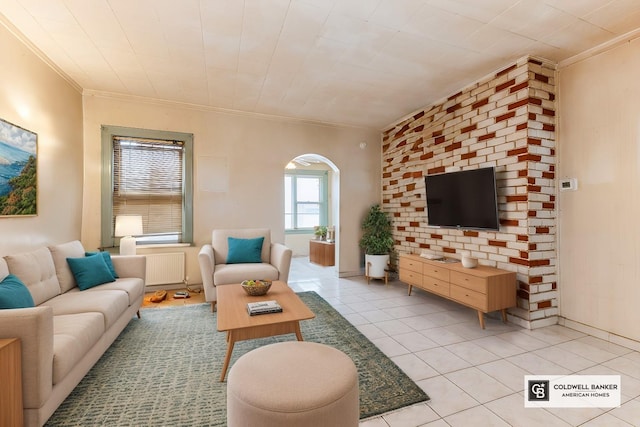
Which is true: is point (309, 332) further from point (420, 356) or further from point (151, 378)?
point (151, 378)

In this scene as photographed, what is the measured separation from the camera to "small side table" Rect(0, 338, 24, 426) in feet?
4.50

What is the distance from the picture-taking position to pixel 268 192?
188 inches

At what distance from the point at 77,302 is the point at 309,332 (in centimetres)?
194

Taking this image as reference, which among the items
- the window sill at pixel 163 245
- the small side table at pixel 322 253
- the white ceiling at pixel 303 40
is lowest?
the small side table at pixel 322 253

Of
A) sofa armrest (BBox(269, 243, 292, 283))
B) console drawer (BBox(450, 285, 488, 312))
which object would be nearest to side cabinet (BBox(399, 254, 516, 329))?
console drawer (BBox(450, 285, 488, 312))

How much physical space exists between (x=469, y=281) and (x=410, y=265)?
3.26 feet

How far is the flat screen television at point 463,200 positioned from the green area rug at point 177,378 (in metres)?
1.88

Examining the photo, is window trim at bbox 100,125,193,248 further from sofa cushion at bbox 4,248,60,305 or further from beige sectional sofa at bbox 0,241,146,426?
sofa cushion at bbox 4,248,60,305

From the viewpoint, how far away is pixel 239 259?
3.87 m

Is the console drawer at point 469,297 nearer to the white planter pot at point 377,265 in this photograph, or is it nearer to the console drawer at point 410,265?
the console drawer at point 410,265

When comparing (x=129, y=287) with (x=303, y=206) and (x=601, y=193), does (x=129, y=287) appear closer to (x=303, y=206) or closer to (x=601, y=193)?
(x=601, y=193)

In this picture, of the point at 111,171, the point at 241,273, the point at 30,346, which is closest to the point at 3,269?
the point at 30,346

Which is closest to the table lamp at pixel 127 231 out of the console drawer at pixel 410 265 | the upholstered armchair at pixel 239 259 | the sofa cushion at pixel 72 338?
the upholstered armchair at pixel 239 259

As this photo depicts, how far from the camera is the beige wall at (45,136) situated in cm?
249
